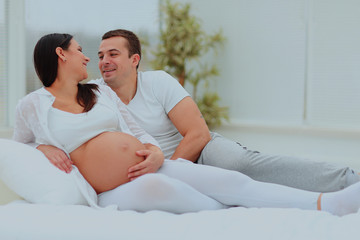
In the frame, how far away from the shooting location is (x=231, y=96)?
17.7 feet

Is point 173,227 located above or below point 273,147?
above

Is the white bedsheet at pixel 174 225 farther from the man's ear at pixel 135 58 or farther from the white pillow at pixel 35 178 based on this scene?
the man's ear at pixel 135 58

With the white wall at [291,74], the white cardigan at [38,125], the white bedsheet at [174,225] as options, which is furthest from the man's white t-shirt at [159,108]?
the white wall at [291,74]

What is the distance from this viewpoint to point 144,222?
142cm

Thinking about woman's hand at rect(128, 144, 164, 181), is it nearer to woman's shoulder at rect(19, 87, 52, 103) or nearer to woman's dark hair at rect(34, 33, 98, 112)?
woman's dark hair at rect(34, 33, 98, 112)

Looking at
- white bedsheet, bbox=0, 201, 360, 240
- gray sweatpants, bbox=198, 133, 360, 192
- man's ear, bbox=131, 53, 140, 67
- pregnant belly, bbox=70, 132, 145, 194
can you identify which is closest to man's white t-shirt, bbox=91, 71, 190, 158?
man's ear, bbox=131, 53, 140, 67

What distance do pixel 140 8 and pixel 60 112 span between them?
378 cm

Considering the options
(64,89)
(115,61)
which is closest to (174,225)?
(64,89)

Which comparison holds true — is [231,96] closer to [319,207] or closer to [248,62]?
[248,62]

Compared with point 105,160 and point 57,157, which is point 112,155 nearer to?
point 105,160

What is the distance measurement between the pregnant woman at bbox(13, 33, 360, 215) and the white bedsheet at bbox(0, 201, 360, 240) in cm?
11

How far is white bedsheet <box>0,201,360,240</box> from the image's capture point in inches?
51.9

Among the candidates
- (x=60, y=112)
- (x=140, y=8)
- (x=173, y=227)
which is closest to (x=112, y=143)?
(x=60, y=112)

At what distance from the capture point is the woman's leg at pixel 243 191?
162 centimetres
